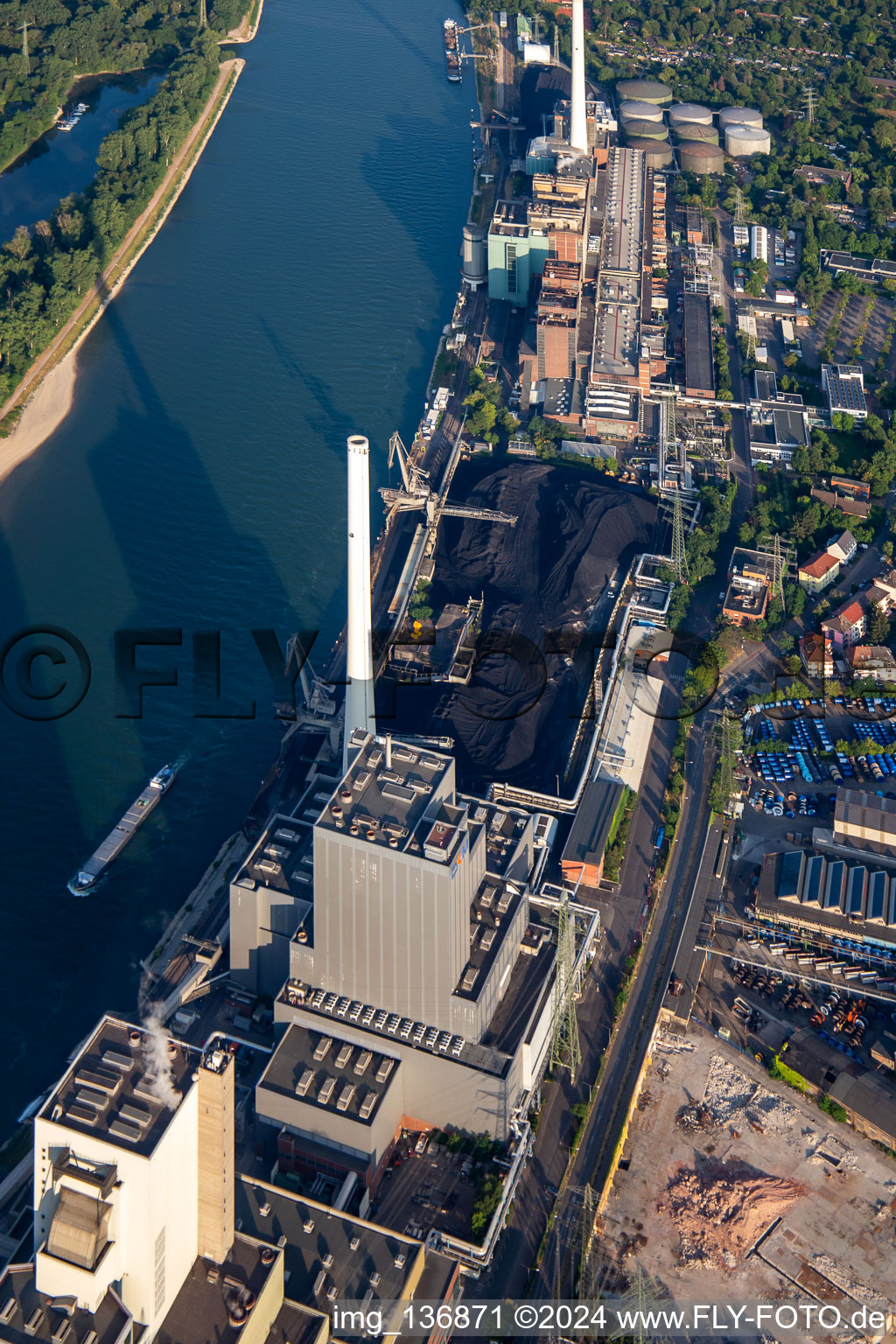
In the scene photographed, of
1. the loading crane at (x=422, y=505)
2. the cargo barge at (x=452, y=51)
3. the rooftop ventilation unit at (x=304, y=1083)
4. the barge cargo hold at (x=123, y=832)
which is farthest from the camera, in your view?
the cargo barge at (x=452, y=51)

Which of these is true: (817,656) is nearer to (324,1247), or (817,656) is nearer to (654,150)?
(324,1247)

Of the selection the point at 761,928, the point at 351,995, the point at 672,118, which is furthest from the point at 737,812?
the point at 672,118

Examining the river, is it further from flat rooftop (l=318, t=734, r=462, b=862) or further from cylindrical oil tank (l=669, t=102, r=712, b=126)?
flat rooftop (l=318, t=734, r=462, b=862)

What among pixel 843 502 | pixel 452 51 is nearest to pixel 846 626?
pixel 843 502

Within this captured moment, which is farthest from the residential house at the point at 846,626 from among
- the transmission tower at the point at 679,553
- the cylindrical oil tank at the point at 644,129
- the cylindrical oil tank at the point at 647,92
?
the cylindrical oil tank at the point at 647,92

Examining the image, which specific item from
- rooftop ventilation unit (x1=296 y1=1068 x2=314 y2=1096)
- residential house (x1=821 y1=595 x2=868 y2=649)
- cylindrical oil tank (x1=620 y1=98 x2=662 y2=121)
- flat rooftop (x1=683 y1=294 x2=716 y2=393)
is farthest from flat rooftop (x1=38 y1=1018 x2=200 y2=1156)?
cylindrical oil tank (x1=620 y1=98 x2=662 y2=121)

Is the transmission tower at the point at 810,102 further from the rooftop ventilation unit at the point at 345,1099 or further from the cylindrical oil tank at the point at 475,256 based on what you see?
the rooftop ventilation unit at the point at 345,1099

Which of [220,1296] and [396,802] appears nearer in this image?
[220,1296]
